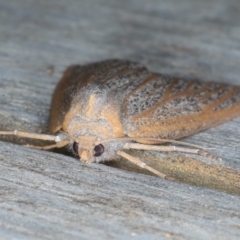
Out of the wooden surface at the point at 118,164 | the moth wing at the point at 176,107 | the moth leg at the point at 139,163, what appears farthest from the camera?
the moth wing at the point at 176,107

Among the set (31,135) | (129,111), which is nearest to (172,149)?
(129,111)

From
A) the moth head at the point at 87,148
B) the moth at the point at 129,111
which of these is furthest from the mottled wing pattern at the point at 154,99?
the moth head at the point at 87,148

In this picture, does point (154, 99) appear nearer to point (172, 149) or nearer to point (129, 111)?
point (129, 111)

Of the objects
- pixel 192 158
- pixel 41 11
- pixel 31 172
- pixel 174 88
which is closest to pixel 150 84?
pixel 174 88

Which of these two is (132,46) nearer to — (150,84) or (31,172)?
(150,84)

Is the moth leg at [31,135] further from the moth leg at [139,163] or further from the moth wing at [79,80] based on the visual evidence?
the moth leg at [139,163]

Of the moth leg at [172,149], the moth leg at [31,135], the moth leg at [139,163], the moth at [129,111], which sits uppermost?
the moth at [129,111]
